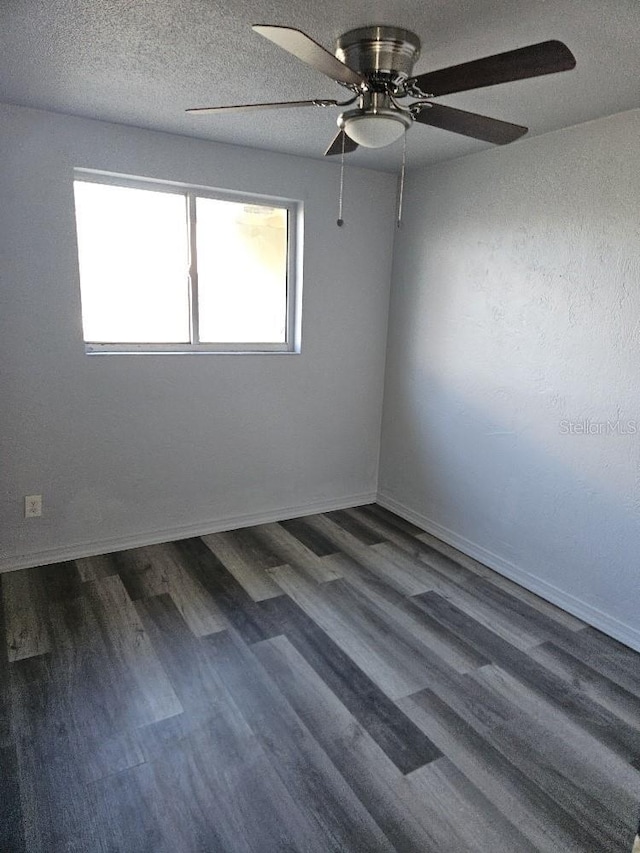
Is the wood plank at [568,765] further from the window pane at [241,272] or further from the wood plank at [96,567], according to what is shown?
the window pane at [241,272]

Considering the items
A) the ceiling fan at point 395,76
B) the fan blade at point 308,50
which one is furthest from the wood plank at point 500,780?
the fan blade at point 308,50

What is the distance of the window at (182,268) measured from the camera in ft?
9.38

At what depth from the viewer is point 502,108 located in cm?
221

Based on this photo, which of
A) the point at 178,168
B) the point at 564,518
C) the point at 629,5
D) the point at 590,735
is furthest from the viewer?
the point at 178,168

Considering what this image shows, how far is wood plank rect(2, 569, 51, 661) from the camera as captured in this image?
221cm

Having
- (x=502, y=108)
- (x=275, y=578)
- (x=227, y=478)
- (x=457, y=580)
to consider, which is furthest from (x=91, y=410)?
(x=502, y=108)

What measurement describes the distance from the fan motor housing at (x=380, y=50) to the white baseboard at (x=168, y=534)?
260cm

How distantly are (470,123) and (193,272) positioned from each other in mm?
1875

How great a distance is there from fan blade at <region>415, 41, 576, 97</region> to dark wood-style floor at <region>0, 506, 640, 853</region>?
205cm

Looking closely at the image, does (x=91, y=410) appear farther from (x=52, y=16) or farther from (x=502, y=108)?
(x=502, y=108)

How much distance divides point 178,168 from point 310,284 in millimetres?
1018

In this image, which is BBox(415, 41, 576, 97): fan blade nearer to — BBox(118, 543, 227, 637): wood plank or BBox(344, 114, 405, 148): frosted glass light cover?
BBox(344, 114, 405, 148): frosted glass light cover

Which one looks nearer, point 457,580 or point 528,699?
point 528,699

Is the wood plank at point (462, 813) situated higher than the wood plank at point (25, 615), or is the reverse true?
the wood plank at point (25, 615)
